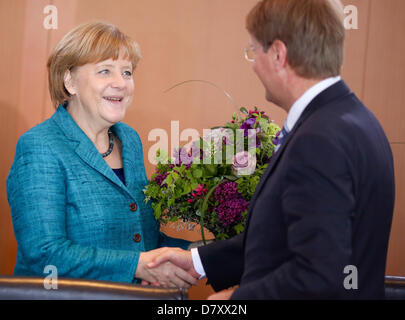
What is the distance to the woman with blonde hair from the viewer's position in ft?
5.79

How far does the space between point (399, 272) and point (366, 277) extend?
2289 mm

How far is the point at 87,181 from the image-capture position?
1915 mm

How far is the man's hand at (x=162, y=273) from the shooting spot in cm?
184

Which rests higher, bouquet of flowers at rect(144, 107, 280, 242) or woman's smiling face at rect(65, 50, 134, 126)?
woman's smiling face at rect(65, 50, 134, 126)

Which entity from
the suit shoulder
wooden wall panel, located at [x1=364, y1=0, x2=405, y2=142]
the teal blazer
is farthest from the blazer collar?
wooden wall panel, located at [x1=364, y1=0, x2=405, y2=142]

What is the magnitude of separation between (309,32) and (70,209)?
1.14 m

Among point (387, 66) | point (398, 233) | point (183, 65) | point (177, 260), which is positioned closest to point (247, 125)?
point (177, 260)

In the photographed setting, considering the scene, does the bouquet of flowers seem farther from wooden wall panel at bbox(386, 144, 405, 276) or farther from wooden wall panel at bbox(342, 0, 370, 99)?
wooden wall panel at bbox(386, 144, 405, 276)

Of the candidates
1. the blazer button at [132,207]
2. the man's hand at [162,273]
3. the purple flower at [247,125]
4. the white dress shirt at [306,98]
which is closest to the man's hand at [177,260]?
the man's hand at [162,273]

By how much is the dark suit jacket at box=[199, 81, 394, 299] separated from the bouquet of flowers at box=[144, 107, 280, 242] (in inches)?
17.9

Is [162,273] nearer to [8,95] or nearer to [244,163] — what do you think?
[244,163]

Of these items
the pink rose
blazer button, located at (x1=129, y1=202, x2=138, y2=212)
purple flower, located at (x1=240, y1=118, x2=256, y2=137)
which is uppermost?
purple flower, located at (x1=240, y1=118, x2=256, y2=137)

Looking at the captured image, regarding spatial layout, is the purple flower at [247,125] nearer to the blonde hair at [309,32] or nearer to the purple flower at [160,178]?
the purple flower at [160,178]

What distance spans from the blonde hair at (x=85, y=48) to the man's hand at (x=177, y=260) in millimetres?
848
